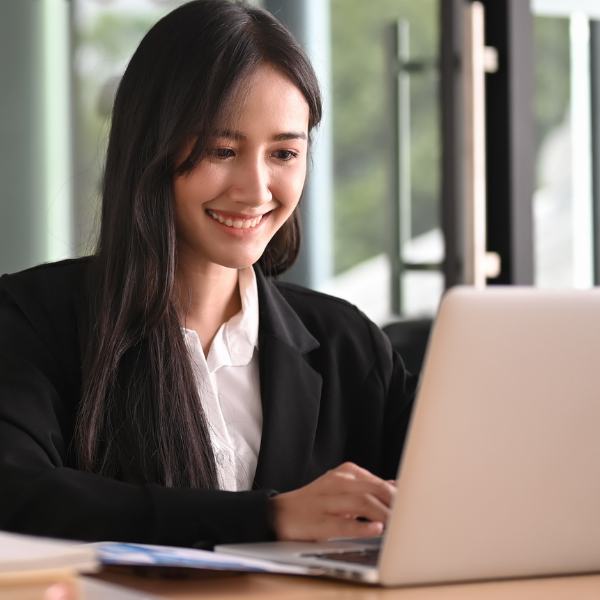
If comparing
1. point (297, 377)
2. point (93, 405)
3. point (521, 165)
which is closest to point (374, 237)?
point (521, 165)

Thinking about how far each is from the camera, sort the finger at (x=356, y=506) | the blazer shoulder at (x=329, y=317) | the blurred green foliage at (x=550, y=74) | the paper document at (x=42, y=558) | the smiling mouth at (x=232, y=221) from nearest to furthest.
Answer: the paper document at (x=42, y=558)
the finger at (x=356, y=506)
the smiling mouth at (x=232, y=221)
the blazer shoulder at (x=329, y=317)
the blurred green foliage at (x=550, y=74)

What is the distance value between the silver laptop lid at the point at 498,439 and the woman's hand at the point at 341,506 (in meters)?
0.16

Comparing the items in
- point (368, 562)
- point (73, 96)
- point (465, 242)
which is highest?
point (73, 96)

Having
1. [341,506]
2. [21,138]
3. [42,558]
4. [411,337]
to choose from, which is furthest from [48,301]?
[411,337]

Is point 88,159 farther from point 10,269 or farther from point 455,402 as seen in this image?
point 455,402

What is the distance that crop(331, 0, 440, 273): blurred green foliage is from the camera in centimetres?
293

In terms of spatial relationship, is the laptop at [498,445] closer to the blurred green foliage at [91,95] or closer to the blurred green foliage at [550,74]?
the blurred green foliage at [91,95]

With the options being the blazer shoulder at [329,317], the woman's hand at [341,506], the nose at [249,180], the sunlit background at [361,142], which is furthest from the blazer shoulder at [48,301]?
the sunlit background at [361,142]

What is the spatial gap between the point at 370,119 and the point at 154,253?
1.62 meters

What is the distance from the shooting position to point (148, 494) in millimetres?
1079

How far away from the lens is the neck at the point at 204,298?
1.55 meters

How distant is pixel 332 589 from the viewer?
81 cm

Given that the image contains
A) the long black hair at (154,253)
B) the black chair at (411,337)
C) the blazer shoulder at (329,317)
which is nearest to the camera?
the long black hair at (154,253)

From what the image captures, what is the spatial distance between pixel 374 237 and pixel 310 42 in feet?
1.88
